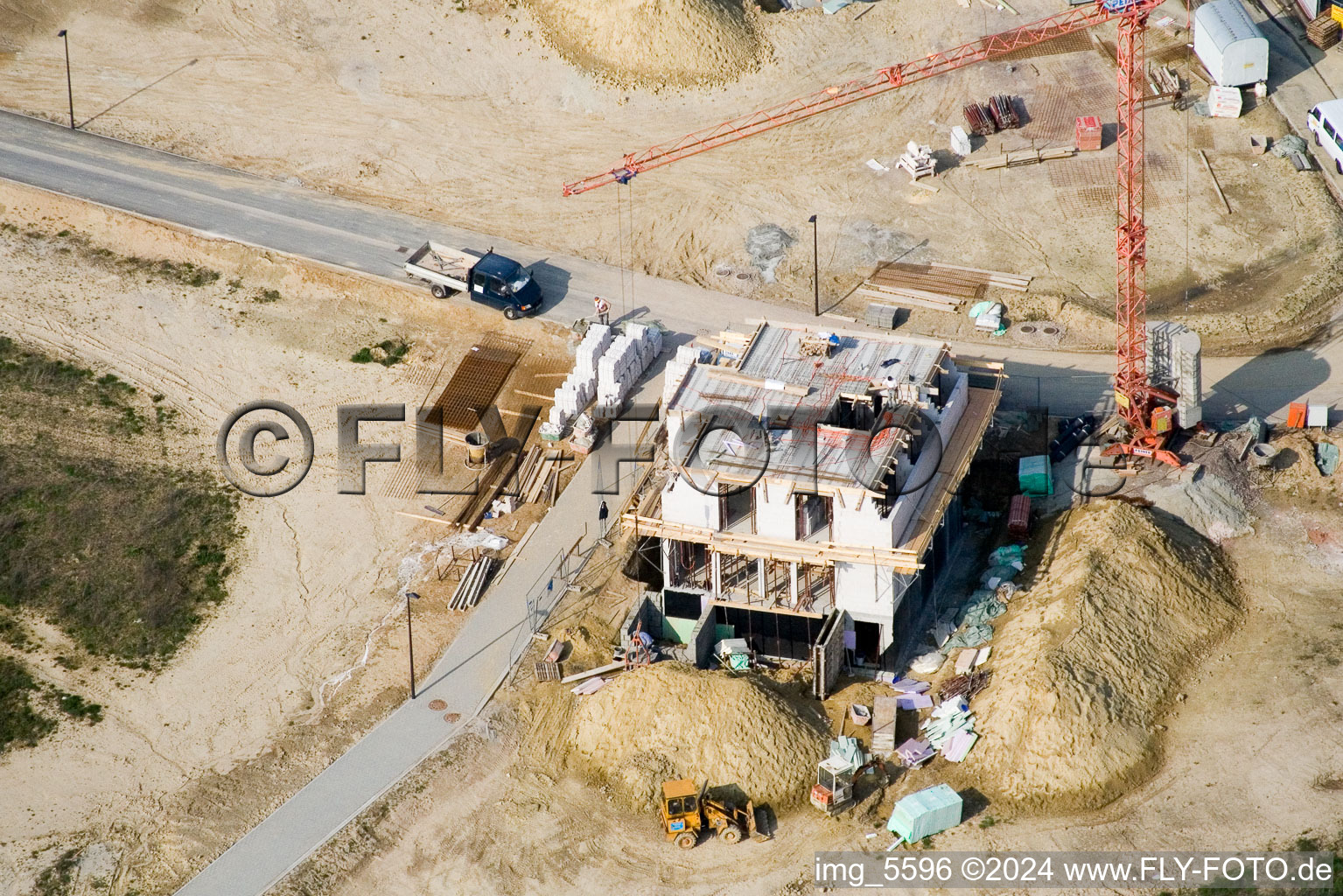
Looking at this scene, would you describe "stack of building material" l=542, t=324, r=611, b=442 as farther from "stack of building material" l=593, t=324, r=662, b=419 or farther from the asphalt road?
the asphalt road

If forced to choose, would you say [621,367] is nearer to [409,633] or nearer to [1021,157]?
[409,633]

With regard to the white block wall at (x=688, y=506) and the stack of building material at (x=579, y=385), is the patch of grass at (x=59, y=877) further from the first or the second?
the stack of building material at (x=579, y=385)

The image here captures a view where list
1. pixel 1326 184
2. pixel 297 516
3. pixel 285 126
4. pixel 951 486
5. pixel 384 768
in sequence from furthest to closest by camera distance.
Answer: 1. pixel 285 126
2. pixel 1326 184
3. pixel 297 516
4. pixel 951 486
5. pixel 384 768

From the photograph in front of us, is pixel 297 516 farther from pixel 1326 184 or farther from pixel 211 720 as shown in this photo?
pixel 1326 184

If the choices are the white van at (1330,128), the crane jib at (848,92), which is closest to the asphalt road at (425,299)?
the crane jib at (848,92)

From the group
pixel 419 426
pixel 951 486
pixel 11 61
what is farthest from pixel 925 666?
pixel 11 61

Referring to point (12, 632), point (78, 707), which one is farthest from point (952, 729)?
point (12, 632)

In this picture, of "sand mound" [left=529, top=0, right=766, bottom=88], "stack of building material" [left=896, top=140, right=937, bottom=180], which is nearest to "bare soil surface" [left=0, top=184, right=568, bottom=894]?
"sand mound" [left=529, top=0, right=766, bottom=88]
